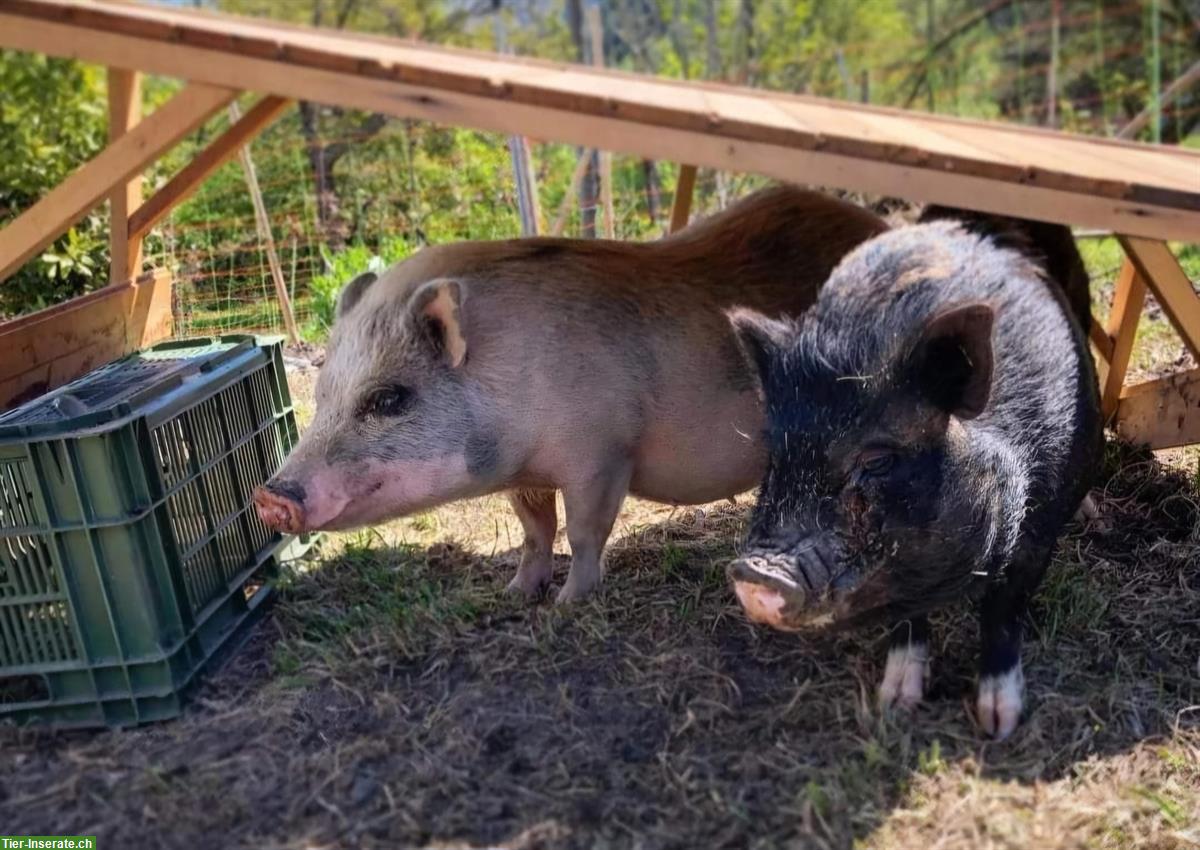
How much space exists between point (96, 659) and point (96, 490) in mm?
526

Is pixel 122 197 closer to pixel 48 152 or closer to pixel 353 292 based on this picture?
pixel 353 292

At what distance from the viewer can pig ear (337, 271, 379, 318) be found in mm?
3917

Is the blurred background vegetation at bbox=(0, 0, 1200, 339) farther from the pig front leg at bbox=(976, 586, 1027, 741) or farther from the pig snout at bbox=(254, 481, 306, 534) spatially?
the pig front leg at bbox=(976, 586, 1027, 741)

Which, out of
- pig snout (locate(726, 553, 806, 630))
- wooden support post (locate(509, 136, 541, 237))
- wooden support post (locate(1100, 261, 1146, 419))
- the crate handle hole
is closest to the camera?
pig snout (locate(726, 553, 806, 630))

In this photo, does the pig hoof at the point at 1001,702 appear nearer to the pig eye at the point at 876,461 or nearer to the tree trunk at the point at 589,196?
the pig eye at the point at 876,461

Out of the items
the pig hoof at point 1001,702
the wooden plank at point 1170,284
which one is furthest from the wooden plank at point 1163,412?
the pig hoof at point 1001,702

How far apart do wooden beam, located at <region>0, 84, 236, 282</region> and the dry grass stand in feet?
5.05

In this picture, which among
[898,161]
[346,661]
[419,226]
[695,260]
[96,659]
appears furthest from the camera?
[419,226]

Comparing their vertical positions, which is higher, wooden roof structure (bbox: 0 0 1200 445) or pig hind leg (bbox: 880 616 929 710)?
wooden roof structure (bbox: 0 0 1200 445)

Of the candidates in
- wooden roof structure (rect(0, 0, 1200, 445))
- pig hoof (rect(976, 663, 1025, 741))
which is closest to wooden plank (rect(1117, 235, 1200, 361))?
wooden roof structure (rect(0, 0, 1200, 445))

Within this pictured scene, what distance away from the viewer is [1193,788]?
271 centimetres

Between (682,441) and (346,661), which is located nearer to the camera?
(346,661)

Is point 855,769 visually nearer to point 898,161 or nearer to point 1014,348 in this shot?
point 1014,348

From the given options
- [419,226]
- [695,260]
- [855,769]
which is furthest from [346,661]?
[419,226]
